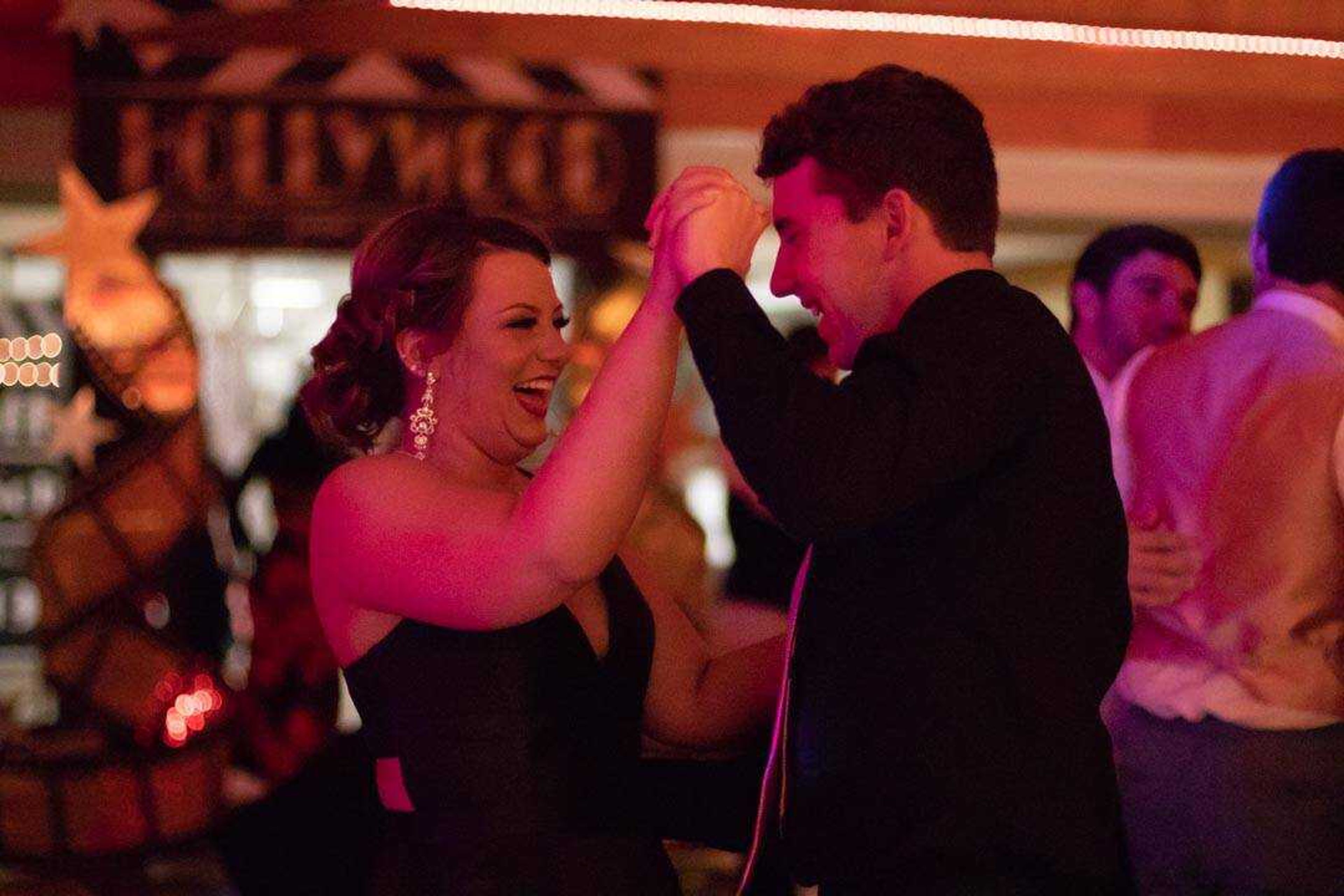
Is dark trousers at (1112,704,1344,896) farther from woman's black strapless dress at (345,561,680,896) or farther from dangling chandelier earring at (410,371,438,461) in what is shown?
dangling chandelier earring at (410,371,438,461)

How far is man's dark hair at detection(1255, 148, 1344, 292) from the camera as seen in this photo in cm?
259

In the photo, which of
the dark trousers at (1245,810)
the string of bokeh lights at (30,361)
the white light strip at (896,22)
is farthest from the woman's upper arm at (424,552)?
the string of bokeh lights at (30,361)

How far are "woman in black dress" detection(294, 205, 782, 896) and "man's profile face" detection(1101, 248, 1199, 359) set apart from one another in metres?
1.75

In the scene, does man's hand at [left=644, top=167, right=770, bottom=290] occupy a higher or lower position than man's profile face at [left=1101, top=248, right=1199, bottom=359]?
higher

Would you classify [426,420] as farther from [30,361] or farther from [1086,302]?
[30,361]

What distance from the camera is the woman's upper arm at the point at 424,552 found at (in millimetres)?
1696

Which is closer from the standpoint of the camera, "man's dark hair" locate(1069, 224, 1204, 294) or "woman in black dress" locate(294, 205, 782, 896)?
"woman in black dress" locate(294, 205, 782, 896)

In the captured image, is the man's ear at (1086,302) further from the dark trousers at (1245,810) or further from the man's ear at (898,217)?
the man's ear at (898,217)

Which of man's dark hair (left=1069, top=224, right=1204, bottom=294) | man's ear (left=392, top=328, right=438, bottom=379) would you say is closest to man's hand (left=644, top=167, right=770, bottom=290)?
man's ear (left=392, top=328, right=438, bottom=379)

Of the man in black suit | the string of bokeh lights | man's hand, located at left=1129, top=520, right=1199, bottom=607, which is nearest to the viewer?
the man in black suit

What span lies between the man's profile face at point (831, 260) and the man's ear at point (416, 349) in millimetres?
467

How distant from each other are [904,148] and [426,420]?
0.68 meters

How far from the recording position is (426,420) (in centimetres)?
203

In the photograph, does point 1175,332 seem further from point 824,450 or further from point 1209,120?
point 1209,120
